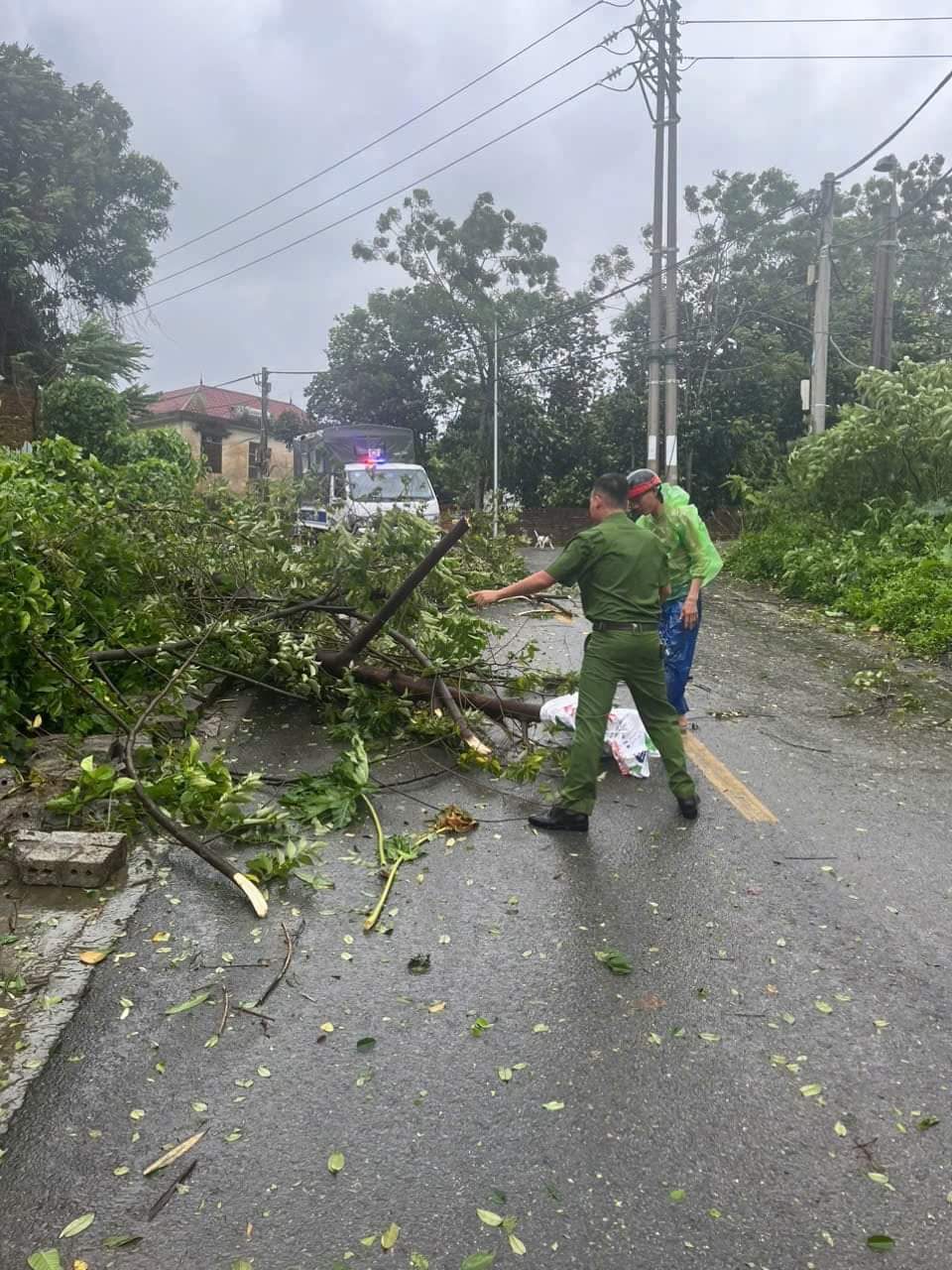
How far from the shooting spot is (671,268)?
888 inches

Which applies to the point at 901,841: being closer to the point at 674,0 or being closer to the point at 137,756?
the point at 137,756

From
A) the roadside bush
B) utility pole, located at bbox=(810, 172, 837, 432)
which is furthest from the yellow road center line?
utility pole, located at bbox=(810, 172, 837, 432)

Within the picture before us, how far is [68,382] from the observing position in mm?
20562

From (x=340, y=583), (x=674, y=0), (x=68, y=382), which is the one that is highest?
(x=674, y=0)

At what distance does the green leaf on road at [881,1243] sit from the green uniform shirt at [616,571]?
3330mm

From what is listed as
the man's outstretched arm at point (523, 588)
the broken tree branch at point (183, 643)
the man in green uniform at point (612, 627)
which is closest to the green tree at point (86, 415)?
the broken tree branch at point (183, 643)

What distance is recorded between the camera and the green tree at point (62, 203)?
28.4 metres

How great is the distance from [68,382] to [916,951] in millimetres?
20254

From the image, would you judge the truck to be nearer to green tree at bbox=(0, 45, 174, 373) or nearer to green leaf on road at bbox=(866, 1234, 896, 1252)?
green tree at bbox=(0, 45, 174, 373)

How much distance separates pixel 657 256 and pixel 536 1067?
2234 centimetres

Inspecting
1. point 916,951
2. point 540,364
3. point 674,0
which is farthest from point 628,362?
point 916,951

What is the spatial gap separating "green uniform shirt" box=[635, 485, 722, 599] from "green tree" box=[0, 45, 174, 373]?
25052mm

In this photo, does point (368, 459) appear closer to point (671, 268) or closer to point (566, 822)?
point (671, 268)

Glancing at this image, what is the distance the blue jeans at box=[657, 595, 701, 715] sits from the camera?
6.84 meters
